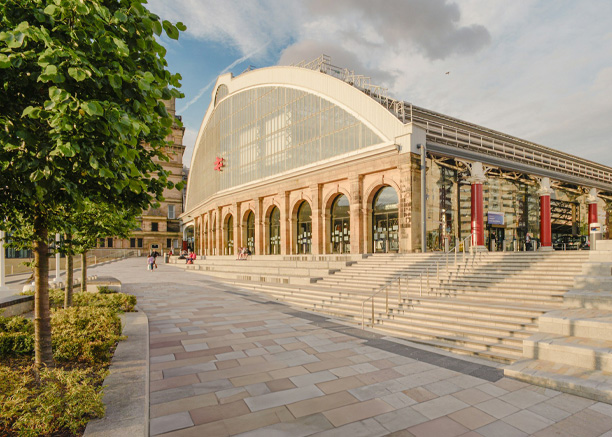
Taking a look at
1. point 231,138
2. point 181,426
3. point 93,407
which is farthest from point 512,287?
point 231,138

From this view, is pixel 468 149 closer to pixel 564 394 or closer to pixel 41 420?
pixel 564 394

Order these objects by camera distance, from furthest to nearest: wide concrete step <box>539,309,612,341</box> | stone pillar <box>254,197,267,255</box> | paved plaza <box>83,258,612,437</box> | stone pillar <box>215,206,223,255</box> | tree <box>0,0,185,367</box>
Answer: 1. stone pillar <box>215,206,223,255</box>
2. stone pillar <box>254,197,267,255</box>
3. wide concrete step <box>539,309,612,341</box>
4. paved plaza <box>83,258,612,437</box>
5. tree <box>0,0,185,367</box>

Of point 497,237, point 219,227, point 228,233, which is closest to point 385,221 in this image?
point 497,237

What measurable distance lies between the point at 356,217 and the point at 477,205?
332 inches

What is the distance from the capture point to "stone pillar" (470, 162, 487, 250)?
24.0m

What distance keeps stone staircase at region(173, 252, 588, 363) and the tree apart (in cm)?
856

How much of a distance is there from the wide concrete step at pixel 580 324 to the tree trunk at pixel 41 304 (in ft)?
32.4

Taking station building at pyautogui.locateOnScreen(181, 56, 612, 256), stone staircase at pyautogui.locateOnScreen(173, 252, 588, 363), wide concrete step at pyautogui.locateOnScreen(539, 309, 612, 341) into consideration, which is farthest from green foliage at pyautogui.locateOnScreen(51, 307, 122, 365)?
station building at pyautogui.locateOnScreen(181, 56, 612, 256)

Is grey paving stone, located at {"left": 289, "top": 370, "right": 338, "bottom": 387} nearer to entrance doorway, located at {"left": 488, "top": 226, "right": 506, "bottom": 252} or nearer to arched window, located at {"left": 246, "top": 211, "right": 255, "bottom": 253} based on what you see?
entrance doorway, located at {"left": 488, "top": 226, "right": 506, "bottom": 252}

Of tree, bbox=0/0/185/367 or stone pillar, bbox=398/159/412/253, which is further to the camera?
stone pillar, bbox=398/159/412/253

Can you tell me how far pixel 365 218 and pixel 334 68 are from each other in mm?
14646

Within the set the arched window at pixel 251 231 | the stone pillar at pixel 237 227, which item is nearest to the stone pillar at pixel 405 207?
the arched window at pixel 251 231

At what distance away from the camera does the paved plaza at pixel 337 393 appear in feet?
16.0

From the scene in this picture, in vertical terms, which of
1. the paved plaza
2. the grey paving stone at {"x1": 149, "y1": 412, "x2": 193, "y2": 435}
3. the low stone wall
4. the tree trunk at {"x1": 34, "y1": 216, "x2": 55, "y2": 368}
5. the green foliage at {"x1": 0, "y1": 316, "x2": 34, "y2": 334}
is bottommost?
the paved plaza
